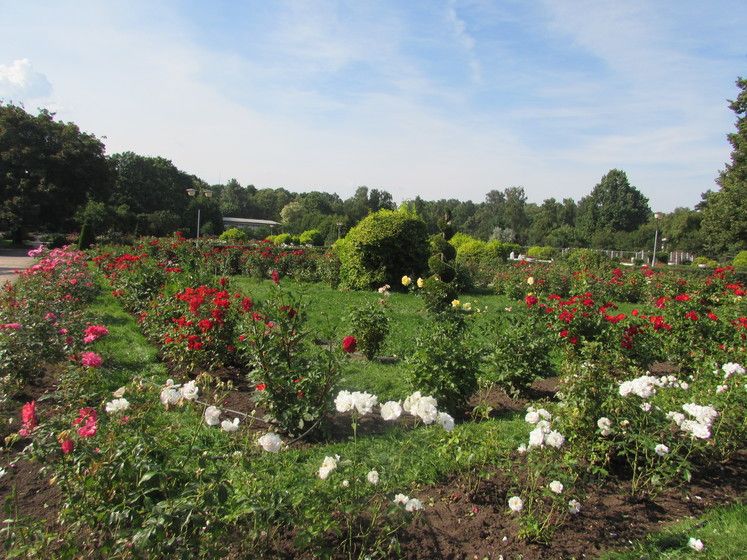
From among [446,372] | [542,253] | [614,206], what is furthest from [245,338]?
[614,206]

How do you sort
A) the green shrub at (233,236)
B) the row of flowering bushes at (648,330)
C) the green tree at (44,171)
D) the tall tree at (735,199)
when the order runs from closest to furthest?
the row of flowering bushes at (648,330) < the tall tree at (735,199) < the green shrub at (233,236) < the green tree at (44,171)

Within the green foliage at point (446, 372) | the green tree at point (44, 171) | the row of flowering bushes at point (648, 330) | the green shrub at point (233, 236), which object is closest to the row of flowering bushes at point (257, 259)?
the green shrub at point (233, 236)

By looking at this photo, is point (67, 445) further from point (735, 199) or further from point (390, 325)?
point (735, 199)

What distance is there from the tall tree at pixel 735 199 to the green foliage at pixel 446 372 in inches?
1032

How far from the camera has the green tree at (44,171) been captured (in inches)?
1150

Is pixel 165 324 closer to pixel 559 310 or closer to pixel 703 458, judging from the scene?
pixel 559 310

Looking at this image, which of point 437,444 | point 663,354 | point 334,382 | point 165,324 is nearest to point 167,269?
point 165,324

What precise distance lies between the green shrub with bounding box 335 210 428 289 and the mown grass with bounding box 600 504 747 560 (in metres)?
11.5

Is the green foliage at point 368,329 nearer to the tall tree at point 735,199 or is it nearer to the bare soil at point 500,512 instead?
the bare soil at point 500,512

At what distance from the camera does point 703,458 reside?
362cm

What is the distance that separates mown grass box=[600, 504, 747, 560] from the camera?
262cm

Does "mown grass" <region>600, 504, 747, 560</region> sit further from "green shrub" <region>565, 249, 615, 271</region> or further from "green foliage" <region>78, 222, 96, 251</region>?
"green foliage" <region>78, 222, 96, 251</region>

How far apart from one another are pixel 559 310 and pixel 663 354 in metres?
1.39

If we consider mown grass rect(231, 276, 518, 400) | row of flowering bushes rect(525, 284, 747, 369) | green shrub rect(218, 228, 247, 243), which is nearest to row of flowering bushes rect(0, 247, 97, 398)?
mown grass rect(231, 276, 518, 400)
